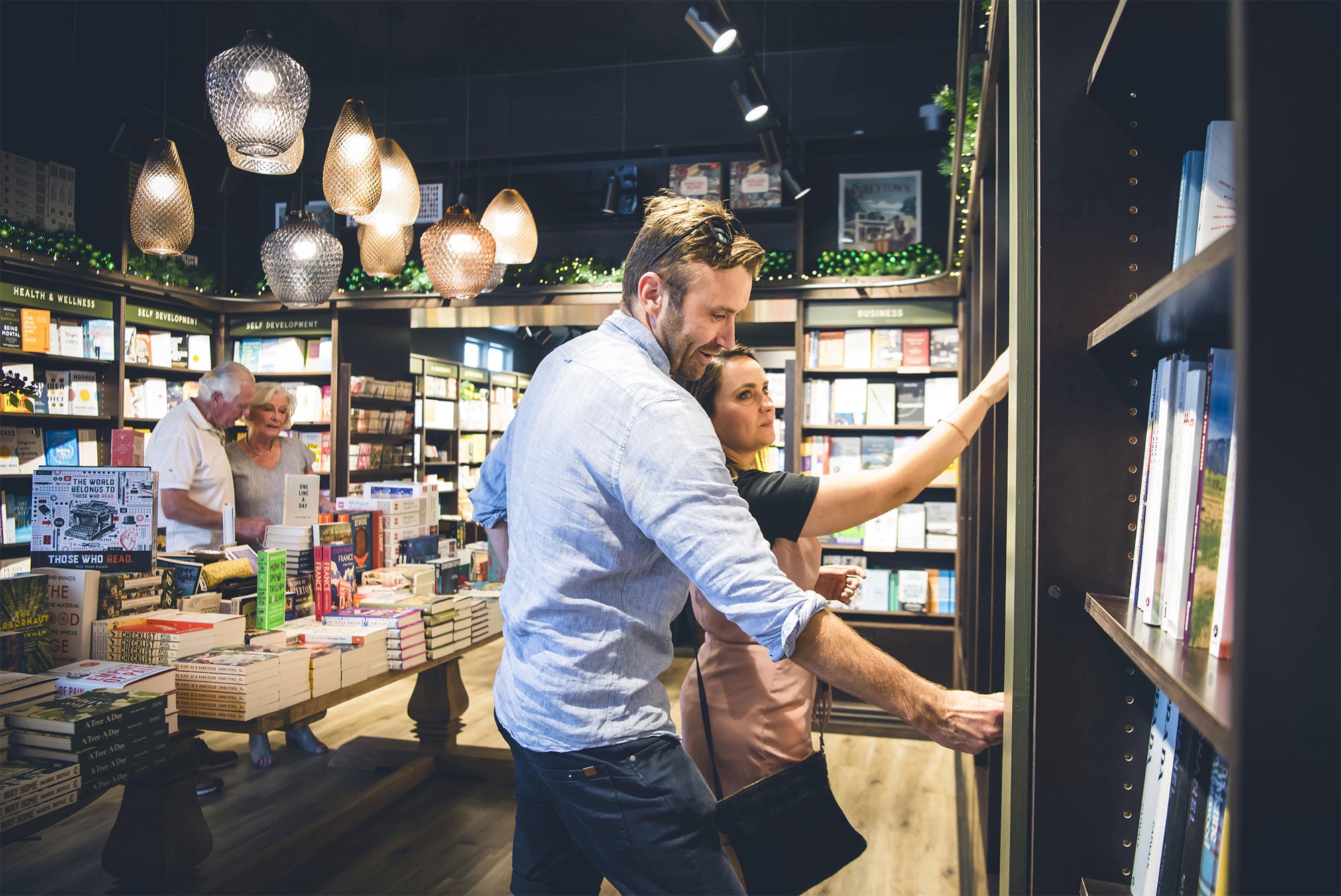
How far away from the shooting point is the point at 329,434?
21.5 ft

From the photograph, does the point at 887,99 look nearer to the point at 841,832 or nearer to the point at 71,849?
the point at 841,832

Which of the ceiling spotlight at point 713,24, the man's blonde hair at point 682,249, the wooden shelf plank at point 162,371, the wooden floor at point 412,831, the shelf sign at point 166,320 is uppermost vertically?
the ceiling spotlight at point 713,24

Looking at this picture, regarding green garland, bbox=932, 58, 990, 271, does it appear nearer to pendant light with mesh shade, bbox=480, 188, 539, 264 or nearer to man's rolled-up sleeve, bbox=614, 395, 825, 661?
man's rolled-up sleeve, bbox=614, 395, 825, 661

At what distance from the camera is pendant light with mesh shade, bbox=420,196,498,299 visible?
132 inches

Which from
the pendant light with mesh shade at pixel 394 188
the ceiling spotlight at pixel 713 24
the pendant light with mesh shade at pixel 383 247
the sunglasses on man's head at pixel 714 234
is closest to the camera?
the sunglasses on man's head at pixel 714 234

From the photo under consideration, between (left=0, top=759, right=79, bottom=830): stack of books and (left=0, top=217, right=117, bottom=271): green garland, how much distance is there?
4.57 metres

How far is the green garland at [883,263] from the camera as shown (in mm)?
5078

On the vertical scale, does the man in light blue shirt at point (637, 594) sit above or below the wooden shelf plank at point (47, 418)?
below

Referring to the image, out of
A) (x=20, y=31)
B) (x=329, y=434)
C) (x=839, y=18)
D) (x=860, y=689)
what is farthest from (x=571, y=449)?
(x=20, y=31)

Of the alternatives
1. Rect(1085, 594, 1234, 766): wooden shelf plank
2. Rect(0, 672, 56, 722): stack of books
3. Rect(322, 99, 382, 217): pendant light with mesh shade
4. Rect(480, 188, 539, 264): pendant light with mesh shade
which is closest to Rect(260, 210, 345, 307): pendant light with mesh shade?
Rect(322, 99, 382, 217): pendant light with mesh shade

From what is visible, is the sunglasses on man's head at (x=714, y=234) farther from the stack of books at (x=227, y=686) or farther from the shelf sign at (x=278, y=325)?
the shelf sign at (x=278, y=325)

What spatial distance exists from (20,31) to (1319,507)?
24.0ft

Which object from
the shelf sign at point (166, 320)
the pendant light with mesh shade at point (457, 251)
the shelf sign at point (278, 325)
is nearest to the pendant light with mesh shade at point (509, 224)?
the pendant light with mesh shade at point (457, 251)

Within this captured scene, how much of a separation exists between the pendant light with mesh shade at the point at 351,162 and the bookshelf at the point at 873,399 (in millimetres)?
3061
